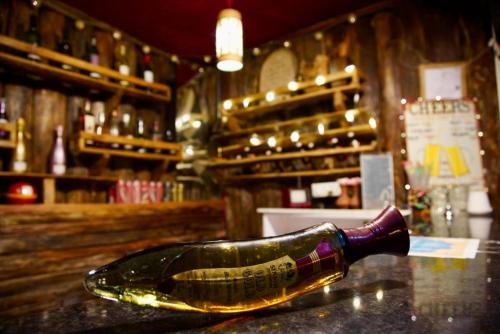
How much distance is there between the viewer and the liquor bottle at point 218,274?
0.42 m

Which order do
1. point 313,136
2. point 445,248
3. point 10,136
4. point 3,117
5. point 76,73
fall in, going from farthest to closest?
1. point 313,136
2. point 76,73
3. point 3,117
4. point 10,136
5. point 445,248

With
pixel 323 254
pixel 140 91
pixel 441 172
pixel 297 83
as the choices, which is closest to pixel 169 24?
pixel 140 91

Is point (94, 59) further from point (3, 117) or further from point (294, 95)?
point (294, 95)

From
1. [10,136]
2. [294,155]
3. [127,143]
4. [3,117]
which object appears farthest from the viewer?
[294,155]

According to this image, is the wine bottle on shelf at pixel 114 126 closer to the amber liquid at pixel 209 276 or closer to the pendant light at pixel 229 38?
the pendant light at pixel 229 38

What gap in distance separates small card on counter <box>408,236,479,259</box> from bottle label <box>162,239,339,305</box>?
2.22 feet

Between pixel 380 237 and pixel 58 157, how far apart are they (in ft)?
11.0

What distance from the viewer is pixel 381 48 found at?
11.8 ft

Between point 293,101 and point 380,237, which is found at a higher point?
point 293,101

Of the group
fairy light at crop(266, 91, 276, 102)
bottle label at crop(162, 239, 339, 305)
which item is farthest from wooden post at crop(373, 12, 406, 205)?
bottle label at crop(162, 239, 339, 305)

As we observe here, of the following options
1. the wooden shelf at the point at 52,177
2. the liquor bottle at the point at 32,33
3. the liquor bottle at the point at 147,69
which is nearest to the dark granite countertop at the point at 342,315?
the wooden shelf at the point at 52,177

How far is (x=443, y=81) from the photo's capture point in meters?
3.42

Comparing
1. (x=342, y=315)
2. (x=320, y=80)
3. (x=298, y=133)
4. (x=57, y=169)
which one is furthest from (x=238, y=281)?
(x=298, y=133)

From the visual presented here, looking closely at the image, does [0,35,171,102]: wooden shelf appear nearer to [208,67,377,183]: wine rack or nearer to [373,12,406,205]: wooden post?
[208,67,377,183]: wine rack
